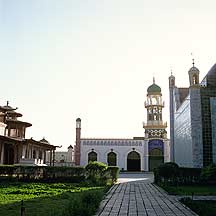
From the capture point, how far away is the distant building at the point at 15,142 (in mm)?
32469

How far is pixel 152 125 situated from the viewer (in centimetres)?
4747

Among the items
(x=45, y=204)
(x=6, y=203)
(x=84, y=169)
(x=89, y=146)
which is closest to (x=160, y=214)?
(x=45, y=204)

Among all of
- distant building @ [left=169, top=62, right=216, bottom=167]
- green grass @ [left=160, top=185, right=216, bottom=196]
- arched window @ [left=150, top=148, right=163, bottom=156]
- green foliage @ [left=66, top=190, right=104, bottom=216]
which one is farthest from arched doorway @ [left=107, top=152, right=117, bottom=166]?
green foliage @ [left=66, top=190, right=104, bottom=216]

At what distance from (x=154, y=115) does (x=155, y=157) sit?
6326 mm

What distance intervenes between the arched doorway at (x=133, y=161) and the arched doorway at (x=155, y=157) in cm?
168

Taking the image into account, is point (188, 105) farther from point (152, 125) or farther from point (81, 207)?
point (152, 125)

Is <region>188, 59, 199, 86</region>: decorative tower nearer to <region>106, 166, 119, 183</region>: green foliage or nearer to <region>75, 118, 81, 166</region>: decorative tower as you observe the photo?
<region>106, 166, 119, 183</region>: green foliage

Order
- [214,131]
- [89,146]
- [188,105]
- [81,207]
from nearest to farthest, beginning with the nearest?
[81,207] < [214,131] < [188,105] < [89,146]

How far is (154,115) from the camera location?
1929 inches

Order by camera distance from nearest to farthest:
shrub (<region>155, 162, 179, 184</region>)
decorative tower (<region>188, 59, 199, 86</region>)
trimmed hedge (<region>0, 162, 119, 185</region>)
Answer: shrub (<region>155, 162, 179, 184</region>) < trimmed hedge (<region>0, 162, 119, 185</region>) < decorative tower (<region>188, 59, 199, 86</region>)

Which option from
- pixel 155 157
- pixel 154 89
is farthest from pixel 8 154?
pixel 154 89

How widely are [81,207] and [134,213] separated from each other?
1.77 meters

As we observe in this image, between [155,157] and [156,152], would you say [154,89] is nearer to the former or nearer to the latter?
[156,152]

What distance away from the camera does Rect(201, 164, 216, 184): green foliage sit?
19906 millimetres
